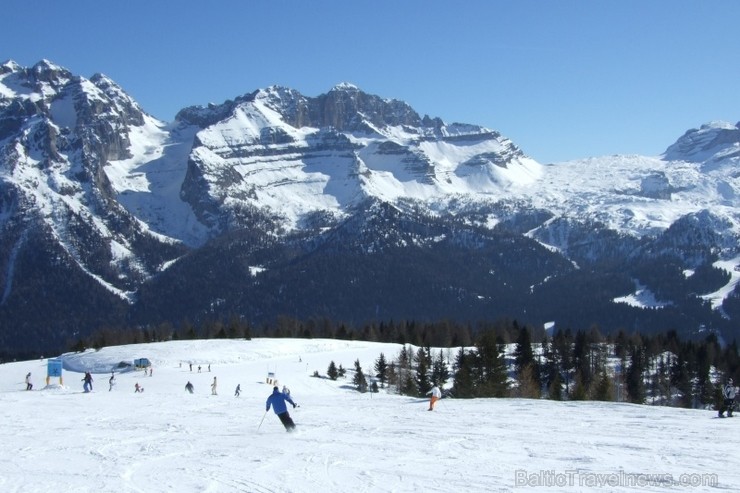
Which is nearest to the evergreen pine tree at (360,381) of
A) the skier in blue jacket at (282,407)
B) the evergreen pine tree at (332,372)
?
the evergreen pine tree at (332,372)

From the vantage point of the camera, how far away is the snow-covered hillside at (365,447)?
16.9 m

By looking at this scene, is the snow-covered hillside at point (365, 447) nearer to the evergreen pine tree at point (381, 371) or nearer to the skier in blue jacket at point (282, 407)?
the skier in blue jacket at point (282, 407)

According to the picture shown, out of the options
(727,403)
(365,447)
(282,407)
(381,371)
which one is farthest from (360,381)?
(365,447)

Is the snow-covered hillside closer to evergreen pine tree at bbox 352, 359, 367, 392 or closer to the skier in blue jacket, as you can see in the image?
the skier in blue jacket

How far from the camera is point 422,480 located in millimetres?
16859

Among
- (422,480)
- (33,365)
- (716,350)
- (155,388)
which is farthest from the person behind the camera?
(716,350)

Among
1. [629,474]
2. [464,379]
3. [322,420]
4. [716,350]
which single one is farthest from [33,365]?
[716,350]

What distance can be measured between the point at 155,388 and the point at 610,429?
44.5 metres

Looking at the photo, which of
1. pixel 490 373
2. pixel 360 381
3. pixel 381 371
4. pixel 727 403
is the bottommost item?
pixel 360 381

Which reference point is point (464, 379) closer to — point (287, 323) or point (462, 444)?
point (462, 444)

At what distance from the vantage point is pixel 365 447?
70.3ft

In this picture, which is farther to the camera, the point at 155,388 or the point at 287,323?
the point at 287,323

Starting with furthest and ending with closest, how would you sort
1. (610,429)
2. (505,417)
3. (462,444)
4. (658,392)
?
(658,392) → (505,417) → (610,429) → (462,444)

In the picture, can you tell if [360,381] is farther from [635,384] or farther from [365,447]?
[365,447]
